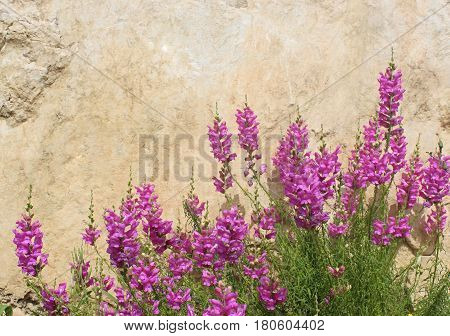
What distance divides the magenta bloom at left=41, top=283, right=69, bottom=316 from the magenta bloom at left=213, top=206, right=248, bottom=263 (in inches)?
35.6

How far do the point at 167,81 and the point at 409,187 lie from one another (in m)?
1.74

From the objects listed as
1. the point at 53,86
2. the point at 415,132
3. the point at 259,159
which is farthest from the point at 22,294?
the point at 415,132

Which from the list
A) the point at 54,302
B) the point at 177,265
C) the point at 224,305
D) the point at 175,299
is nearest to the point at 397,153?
the point at 177,265

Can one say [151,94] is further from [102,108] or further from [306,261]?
[306,261]

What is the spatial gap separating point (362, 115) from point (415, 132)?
371 millimetres

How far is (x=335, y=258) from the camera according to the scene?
349cm

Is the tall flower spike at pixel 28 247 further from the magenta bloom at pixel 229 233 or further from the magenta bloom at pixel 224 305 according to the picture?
the magenta bloom at pixel 224 305

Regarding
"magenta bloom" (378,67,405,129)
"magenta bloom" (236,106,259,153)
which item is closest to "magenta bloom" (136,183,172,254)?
"magenta bloom" (236,106,259,153)

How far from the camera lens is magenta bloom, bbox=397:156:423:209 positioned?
12.2 ft

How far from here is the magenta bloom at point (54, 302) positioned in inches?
122

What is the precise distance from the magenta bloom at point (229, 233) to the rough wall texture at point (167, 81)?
1.35m

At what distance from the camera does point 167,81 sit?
13.7ft

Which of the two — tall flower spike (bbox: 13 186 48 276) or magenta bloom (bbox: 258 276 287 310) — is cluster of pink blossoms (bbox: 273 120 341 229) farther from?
tall flower spike (bbox: 13 186 48 276)

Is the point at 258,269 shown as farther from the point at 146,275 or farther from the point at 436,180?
the point at 436,180
